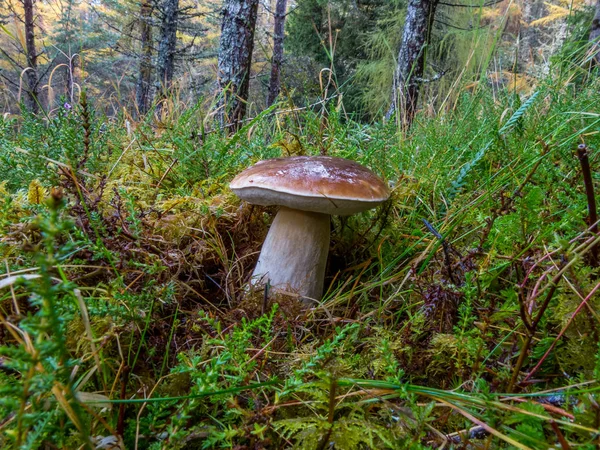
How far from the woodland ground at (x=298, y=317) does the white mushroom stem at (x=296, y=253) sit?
0.09m

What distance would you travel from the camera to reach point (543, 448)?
510mm

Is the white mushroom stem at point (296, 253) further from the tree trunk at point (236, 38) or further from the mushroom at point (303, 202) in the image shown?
the tree trunk at point (236, 38)

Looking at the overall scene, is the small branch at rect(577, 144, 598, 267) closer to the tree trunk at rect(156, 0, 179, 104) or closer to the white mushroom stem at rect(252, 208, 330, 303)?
the white mushroom stem at rect(252, 208, 330, 303)

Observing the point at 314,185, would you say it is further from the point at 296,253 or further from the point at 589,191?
the point at 589,191

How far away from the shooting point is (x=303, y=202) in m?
1.12

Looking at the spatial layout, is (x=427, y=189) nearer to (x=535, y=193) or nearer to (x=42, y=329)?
(x=535, y=193)

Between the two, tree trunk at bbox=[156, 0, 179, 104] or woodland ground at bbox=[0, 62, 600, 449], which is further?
tree trunk at bbox=[156, 0, 179, 104]

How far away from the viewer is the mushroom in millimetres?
1071

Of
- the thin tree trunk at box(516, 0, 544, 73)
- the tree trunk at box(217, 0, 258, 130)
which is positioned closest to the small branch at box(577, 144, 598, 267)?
the tree trunk at box(217, 0, 258, 130)

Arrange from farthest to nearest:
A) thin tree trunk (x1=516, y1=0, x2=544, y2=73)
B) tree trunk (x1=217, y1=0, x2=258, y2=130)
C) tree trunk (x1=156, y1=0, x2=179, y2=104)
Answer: thin tree trunk (x1=516, y1=0, x2=544, y2=73), tree trunk (x1=156, y1=0, x2=179, y2=104), tree trunk (x1=217, y1=0, x2=258, y2=130)

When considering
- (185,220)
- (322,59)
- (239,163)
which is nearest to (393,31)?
(322,59)

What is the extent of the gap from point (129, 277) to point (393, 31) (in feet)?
27.0

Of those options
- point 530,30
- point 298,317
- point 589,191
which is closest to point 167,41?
point 298,317

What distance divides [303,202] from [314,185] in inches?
3.2
